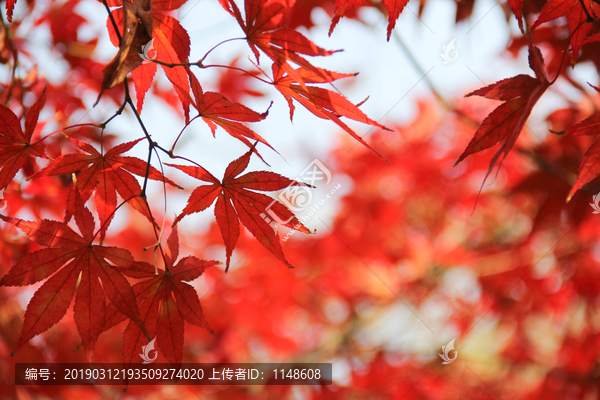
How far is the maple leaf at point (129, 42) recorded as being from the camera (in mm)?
420

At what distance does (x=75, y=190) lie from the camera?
2.10ft

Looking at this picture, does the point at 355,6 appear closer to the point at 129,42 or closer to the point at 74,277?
the point at 129,42

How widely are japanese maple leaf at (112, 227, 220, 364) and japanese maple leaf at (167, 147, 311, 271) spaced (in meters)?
0.10

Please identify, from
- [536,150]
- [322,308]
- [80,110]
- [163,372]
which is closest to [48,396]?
[163,372]

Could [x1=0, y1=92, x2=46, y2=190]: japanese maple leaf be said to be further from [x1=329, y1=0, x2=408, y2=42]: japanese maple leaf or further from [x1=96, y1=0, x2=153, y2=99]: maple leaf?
[x1=329, y1=0, x2=408, y2=42]: japanese maple leaf

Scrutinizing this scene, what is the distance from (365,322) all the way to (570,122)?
205 centimetres

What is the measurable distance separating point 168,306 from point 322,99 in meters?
0.48

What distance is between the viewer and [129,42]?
1.43 feet

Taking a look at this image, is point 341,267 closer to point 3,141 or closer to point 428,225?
point 428,225

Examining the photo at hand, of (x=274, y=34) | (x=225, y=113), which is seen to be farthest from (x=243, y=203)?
(x=274, y=34)

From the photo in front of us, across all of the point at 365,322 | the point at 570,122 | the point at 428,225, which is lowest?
the point at 365,322
